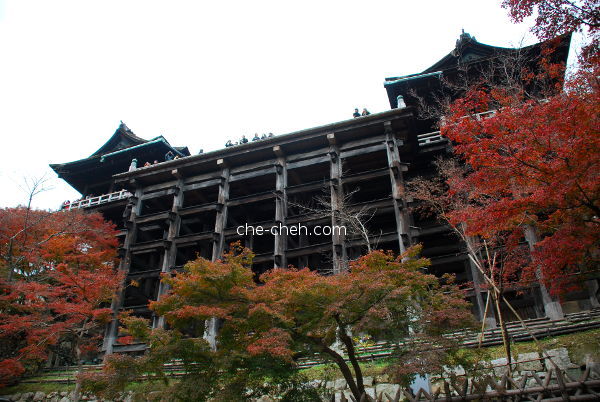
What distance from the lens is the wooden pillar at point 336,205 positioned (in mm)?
18236

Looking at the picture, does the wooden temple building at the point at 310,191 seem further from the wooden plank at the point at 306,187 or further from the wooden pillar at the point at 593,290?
the wooden pillar at the point at 593,290

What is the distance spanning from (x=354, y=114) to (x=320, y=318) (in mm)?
16098

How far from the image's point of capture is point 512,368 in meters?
11.0

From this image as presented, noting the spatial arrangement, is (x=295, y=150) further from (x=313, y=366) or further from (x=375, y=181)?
(x=313, y=366)

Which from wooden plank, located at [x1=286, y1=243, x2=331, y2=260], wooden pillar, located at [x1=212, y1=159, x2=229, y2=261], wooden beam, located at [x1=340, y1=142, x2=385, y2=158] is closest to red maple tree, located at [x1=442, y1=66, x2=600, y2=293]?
wooden beam, located at [x1=340, y1=142, x2=385, y2=158]

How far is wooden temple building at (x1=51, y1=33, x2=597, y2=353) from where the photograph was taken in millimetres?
19953

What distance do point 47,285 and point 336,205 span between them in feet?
44.7

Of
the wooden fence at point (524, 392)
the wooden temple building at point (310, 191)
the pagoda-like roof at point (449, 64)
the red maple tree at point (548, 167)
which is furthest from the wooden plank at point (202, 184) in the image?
the wooden fence at point (524, 392)

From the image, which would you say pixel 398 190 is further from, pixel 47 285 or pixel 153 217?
pixel 47 285

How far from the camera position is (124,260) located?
24125 millimetres

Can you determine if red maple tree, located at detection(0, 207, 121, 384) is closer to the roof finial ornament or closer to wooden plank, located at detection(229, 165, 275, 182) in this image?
wooden plank, located at detection(229, 165, 275, 182)

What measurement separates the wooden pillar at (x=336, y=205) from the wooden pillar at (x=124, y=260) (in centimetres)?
1119

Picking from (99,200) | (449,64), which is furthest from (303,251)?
(99,200)

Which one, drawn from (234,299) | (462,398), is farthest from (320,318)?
(462,398)
